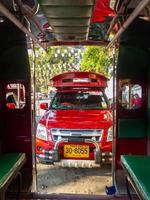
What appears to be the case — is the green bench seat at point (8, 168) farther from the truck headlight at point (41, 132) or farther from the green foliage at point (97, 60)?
the green foliage at point (97, 60)

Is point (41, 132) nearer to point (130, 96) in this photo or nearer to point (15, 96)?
point (15, 96)

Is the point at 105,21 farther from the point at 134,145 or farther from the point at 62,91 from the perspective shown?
the point at 62,91

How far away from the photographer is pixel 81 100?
823cm

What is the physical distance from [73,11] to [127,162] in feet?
6.42

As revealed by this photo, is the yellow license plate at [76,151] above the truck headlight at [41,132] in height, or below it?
below

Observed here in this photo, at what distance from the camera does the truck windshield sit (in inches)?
322

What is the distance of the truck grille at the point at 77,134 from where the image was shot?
7035 millimetres

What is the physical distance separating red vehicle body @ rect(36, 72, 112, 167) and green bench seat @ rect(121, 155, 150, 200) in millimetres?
2398

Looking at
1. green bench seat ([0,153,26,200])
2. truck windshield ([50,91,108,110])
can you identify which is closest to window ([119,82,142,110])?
green bench seat ([0,153,26,200])

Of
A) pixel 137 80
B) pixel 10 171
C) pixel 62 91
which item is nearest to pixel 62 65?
pixel 62 91

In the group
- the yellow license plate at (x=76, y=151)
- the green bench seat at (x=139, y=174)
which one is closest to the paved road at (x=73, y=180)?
the yellow license plate at (x=76, y=151)

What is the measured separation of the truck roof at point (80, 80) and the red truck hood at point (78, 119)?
2.22ft

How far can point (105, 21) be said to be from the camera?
5.00m

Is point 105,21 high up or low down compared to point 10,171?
up
